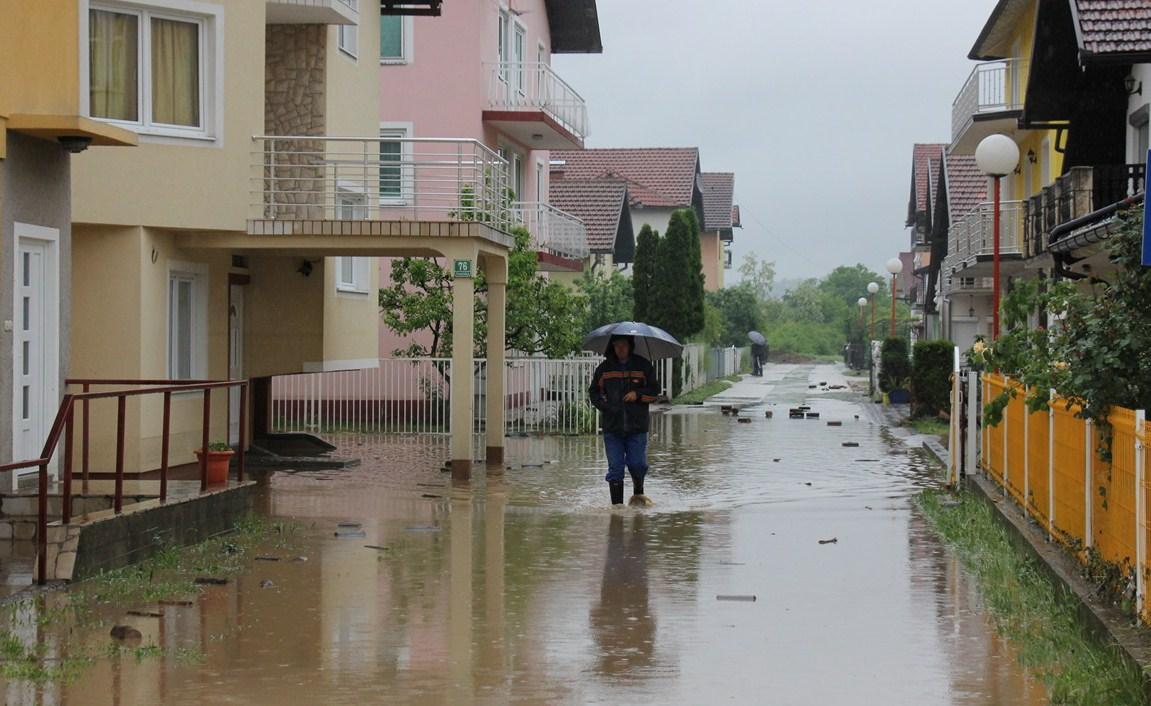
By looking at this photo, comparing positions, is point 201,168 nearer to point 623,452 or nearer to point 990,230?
point 623,452

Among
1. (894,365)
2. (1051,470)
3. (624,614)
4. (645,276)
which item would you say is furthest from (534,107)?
(624,614)

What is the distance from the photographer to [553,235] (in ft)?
128

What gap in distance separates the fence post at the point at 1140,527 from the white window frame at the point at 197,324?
1341 centimetres

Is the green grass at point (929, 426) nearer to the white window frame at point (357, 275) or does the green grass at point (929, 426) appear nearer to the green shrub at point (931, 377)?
the green shrub at point (931, 377)

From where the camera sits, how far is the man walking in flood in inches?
663

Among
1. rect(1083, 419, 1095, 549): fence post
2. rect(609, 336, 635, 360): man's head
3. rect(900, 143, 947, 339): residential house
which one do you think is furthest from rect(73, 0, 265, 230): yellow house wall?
rect(900, 143, 947, 339): residential house

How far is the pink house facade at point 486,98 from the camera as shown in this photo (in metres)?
35.0

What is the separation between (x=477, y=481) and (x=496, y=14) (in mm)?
18923

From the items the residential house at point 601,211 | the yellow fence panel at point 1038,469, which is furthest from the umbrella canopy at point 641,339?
the residential house at point 601,211

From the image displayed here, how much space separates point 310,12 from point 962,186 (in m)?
29.1

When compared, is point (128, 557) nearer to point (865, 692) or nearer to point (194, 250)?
point (865, 692)

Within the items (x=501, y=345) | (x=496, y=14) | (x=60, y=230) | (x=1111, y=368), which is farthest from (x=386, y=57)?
(x=1111, y=368)

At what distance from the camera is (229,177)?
19.3 m

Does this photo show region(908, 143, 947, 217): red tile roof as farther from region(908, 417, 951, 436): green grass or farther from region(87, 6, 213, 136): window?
region(87, 6, 213, 136): window
